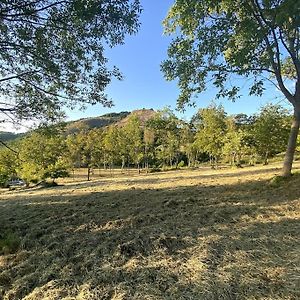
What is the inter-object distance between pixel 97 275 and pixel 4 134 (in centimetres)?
498

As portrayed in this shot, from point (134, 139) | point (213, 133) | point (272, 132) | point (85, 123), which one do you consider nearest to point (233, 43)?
point (272, 132)

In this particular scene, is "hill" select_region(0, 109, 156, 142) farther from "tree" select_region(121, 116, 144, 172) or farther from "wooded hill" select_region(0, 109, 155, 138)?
"tree" select_region(121, 116, 144, 172)

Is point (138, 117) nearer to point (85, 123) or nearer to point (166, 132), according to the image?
point (166, 132)

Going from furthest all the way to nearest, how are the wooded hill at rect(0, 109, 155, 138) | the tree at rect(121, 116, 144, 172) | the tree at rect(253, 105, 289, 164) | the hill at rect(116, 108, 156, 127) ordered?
the hill at rect(116, 108, 156, 127), the tree at rect(121, 116, 144, 172), the tree at rect(253, 105, 289, 164), the wooded hill at rect(0, 109, 155, 138)

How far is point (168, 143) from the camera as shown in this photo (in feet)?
152

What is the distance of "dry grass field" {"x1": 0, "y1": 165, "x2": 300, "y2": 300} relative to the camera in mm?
3158

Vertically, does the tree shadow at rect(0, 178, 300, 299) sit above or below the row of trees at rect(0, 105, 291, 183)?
below

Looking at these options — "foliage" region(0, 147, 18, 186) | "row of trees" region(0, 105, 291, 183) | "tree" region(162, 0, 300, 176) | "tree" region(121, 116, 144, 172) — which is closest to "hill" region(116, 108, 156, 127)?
"tree" region(121, 116, 144, 172)

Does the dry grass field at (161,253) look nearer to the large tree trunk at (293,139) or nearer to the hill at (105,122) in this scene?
the large tree trunk at (293,139)

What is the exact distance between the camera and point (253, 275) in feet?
10.8

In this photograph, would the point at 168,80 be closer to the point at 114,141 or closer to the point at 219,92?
the point at 219,92

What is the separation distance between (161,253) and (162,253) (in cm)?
2

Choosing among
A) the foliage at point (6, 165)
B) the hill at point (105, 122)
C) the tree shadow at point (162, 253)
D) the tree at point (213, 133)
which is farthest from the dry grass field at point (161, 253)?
the tree at point (213, 133)

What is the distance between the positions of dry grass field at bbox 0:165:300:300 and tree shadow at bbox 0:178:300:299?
13mm
